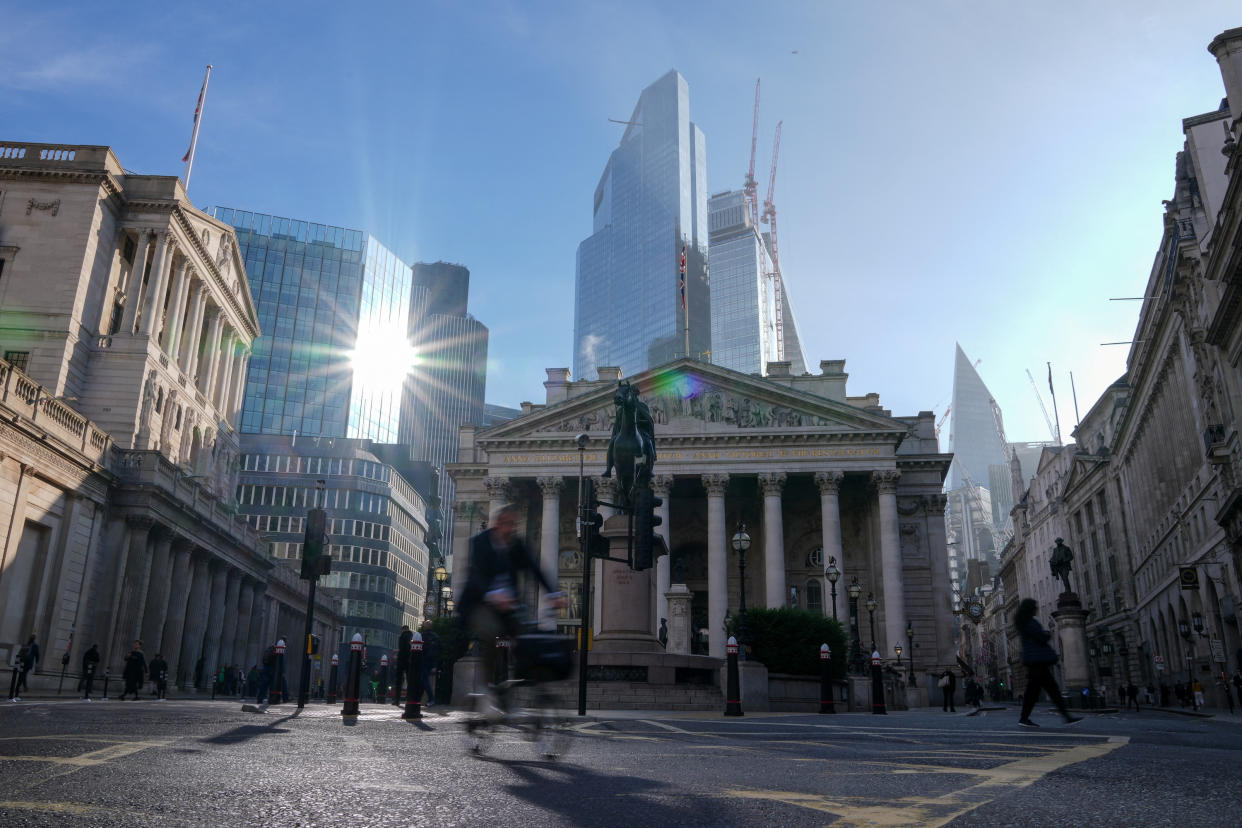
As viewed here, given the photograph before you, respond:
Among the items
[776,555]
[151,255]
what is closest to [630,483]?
[776,555]

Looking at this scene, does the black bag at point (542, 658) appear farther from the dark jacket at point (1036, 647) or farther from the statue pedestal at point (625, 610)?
the statue pedestal at point (625, 610)

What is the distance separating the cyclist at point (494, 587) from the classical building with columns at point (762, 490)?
4118cm

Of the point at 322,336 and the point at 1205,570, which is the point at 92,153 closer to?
the point at 1205,570

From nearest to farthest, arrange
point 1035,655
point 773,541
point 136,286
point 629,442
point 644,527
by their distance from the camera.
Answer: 1. point 1035,655
2. point 644,527
3. point 629,442
4. point 136,286
5. point 773,541

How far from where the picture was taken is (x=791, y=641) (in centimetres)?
3456

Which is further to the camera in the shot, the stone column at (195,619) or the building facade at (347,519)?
the building facade at (347,519)

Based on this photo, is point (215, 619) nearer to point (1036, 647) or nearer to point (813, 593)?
point (813, 593)

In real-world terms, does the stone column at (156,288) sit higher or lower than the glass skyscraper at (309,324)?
lower

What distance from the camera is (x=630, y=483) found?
2216cm

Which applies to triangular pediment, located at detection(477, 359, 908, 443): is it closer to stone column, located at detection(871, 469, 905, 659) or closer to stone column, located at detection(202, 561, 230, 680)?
stone column, located at detection(871, 469, 905, 659)

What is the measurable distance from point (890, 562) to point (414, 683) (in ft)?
132

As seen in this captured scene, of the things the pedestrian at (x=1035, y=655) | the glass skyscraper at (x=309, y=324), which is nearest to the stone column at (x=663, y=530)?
the pedestrian at (x=1035, y=655)

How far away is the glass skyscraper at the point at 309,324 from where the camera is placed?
123 metres

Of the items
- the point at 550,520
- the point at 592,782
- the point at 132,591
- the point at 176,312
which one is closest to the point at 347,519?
the point at 176,312
